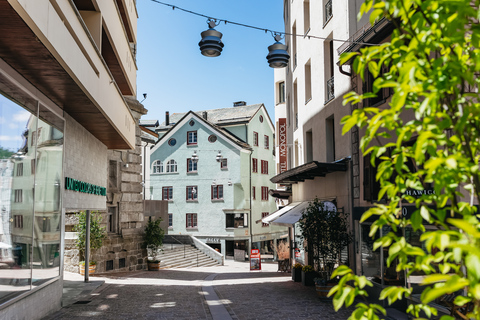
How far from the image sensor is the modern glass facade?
9227 millimetres

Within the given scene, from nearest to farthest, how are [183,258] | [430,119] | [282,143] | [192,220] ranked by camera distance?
[430,119] → [282,143] → [183,258] → [192,220]

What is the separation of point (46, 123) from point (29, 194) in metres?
2.05

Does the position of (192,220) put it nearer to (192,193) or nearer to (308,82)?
(192,193)

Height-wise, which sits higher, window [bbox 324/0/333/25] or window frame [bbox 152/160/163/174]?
window [bbox 324/0/333/25]

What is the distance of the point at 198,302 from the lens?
15297mm

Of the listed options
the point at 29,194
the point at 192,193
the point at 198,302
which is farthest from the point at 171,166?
the point at 29,194

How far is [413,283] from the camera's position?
35.7 ft

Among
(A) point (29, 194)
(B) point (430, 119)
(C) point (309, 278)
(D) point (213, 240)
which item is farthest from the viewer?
(D) point (213, 240)

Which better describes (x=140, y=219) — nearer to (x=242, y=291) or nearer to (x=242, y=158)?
(x=242, y=291)

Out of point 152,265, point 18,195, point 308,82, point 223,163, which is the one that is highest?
point 308,82

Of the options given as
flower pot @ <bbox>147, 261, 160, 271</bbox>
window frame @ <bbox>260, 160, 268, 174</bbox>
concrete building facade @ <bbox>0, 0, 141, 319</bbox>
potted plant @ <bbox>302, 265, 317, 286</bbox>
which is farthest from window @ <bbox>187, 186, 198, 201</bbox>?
concrete building facade @ <bbox>0, 0, 141, 319</bbox>

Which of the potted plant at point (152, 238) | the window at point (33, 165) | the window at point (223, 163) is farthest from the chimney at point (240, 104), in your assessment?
the window at point (33, 165)

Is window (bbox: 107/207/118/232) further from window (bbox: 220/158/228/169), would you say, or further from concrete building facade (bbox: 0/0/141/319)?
window (bbox: 220/158/228/169)

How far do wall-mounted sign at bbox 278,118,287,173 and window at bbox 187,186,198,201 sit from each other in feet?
71.9
